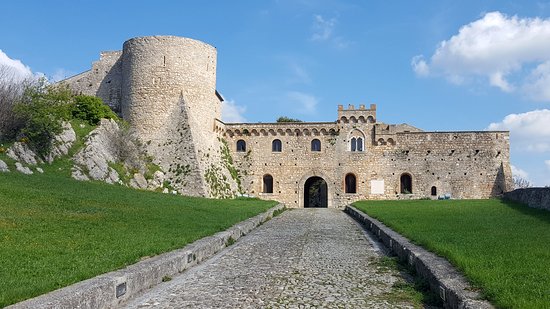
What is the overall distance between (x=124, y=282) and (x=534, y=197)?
2054cm

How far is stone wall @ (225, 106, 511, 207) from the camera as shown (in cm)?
3559

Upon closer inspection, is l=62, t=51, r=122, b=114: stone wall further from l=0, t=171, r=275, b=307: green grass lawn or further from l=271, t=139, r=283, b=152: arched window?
l=0, t=171, r=275, b=307: green grass lawn

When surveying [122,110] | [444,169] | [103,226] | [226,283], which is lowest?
[226,283]

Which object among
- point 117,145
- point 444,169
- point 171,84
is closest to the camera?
point 117,145

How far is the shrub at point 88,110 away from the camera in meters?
29.2

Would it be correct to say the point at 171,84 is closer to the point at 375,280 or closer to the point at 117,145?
the point at 117,145

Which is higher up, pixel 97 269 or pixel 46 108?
pixel 46 108

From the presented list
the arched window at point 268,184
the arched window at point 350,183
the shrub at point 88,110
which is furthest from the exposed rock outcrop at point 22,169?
the arched window at point 350,183

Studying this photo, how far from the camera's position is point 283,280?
7.71 m

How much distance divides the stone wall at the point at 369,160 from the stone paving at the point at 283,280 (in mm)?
24600

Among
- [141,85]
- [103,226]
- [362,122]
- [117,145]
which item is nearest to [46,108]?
[117,145]

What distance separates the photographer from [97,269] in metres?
6.60

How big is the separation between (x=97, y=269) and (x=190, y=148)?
80.8 feet

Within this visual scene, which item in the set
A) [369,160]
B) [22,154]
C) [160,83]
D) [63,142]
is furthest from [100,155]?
[369,160]
